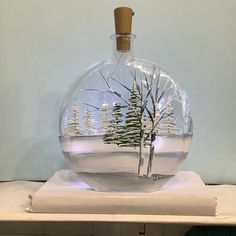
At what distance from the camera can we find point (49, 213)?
51 cm

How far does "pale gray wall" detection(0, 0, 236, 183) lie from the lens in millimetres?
741

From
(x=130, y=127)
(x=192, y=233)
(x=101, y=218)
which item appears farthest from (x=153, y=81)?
(x=192, y=233)

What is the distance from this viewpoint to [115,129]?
1.73 ft

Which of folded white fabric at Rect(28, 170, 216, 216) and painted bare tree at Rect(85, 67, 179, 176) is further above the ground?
painted bare tree at Rect(85, 67, 179, 176)

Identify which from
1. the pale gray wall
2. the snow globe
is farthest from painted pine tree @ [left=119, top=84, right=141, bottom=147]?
the pale gray wall

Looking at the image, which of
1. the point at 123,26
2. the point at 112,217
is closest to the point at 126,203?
the point at 112,217

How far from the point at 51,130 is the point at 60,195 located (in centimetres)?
25

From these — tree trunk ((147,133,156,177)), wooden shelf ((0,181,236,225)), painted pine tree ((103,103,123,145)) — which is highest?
painted pine tree ((103,103,123,145))

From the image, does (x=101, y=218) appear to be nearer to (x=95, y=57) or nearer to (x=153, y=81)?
(x=153, y=81)

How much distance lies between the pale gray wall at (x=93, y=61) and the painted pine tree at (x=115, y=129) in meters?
0.24

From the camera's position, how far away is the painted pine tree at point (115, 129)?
523 millimetres

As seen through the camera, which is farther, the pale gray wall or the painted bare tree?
the pale gray wall

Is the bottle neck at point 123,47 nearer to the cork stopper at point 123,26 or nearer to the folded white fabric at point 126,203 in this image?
the cork stopper at point 123,26

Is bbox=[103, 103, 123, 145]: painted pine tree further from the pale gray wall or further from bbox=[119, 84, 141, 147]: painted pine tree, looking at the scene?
the pale gray wall
